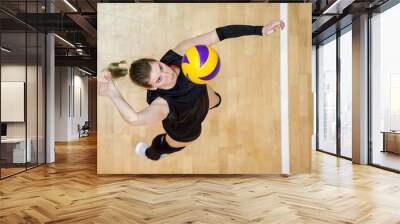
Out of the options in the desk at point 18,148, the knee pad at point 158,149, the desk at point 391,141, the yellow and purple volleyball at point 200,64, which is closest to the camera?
the yellow and purple volleyball at point 200,64

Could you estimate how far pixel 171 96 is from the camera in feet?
21.0

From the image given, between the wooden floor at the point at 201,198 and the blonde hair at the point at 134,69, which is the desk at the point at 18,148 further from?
the blonde hair at the point at 134,69

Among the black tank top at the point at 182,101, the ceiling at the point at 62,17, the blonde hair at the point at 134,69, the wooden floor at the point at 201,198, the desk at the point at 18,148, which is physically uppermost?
the ceiling at the point at 62,17

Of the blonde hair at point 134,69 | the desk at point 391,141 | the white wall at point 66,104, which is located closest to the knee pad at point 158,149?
the blonde hair at point 134,69

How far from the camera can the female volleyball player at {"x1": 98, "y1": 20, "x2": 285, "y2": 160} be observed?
21.2 feet

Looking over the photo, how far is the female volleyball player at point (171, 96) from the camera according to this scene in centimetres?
648

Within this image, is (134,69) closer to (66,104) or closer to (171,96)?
(171,96)

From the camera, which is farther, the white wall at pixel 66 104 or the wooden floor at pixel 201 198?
the white wall at pixel 66 104

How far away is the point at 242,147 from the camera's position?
7020 mm

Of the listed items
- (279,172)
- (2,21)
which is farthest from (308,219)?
(2,21)

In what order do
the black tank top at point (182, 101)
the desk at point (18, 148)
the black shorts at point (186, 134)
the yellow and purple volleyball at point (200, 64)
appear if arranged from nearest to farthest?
the yellow and purple volleyball at point (200, 64) < the black tank top at point (182, 101) < the black shorts at point (186, 134) < the desk at point (18, 148)

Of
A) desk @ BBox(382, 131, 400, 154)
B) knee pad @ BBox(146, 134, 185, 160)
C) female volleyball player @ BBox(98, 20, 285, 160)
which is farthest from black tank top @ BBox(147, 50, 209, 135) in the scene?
desk @ BBox(382, 131, 400, 154)

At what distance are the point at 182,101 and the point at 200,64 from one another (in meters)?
0.71

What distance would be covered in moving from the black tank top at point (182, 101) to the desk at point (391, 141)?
4083 millimetres
